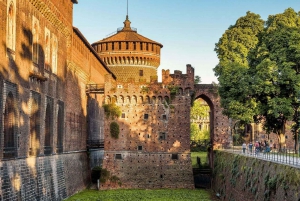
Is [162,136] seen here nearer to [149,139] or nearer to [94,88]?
[149,139]

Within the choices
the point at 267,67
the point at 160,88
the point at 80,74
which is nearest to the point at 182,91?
the point at 160,88

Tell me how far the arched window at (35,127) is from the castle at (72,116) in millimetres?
49

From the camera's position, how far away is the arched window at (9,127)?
21.2m

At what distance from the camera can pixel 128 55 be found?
2162 inches

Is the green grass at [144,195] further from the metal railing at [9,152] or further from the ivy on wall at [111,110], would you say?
the metal railing at [9,152]

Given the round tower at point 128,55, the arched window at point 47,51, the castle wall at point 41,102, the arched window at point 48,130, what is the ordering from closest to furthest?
the castle wall at point 41,102
the arched window at point 47,51
the arched window at point 48,130
the round tower at point 128,55

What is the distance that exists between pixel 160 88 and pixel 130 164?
232 inches

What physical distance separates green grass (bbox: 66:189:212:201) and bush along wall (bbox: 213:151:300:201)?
1.45 metres

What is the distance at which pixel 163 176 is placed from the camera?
122 feet

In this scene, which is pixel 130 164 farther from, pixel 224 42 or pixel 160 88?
pixel 224 42

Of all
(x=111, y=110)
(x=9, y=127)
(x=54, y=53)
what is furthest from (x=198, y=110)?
(x=9, y=127)

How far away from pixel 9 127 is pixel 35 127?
432cm

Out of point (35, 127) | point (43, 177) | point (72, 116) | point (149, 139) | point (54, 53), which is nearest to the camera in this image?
point (35, 127)

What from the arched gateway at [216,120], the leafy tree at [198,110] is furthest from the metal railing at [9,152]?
the leafy tree at [198,110]
